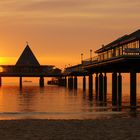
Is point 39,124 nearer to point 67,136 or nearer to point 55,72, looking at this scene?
point 67,136

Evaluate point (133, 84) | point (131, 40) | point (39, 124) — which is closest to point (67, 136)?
point (39, 124)

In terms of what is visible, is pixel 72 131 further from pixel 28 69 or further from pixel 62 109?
pixel 28 69

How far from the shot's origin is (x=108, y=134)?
22.2m

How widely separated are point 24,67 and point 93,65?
4006 inches

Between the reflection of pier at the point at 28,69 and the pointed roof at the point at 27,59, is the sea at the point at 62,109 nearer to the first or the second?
the reflection of pier at the point at 28,69

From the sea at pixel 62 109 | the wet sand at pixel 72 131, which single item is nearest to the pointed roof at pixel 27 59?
the sea at pixel 62 109

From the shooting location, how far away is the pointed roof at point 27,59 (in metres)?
175

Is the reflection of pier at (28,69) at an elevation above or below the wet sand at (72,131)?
above

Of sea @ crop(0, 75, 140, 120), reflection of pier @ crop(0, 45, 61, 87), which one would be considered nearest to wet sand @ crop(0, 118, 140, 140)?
sea @ crop(0, 75, 140, 120)

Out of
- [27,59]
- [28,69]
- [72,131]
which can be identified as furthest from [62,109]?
[27,59]

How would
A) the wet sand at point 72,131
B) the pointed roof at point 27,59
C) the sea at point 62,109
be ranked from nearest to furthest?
the wet sand at point 72,131 → the sea at point 62,109 → the pointed roof at point 27,59

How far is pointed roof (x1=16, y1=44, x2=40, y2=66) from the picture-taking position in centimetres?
17500

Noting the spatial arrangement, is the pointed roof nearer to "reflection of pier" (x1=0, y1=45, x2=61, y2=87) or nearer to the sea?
"reflection of pier" (x1=0, y1=45, x2=61, y2=87)

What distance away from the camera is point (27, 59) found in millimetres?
180500
